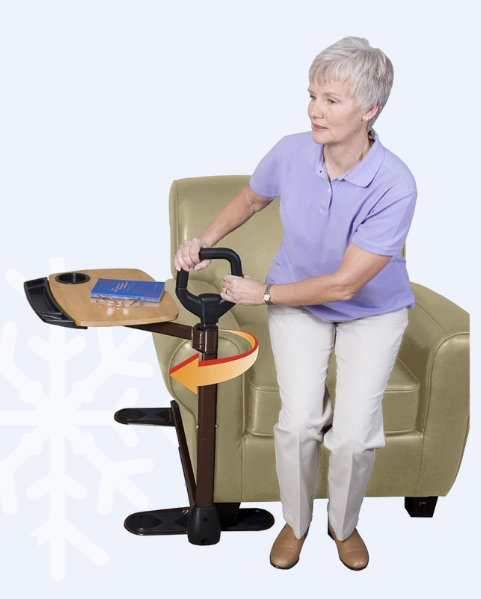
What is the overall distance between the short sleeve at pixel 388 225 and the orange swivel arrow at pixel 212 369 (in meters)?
0.60

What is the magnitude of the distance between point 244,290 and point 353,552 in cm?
105

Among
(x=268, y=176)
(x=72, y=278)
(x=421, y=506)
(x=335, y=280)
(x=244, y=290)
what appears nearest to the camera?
(x=335, y=280)

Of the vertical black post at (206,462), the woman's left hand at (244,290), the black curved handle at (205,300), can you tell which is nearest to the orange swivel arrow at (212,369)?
the vertical black post at (206,462)

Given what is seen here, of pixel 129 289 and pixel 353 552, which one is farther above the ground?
pixel 129 289

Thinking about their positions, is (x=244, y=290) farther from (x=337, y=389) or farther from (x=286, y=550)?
(x=286, y=550)

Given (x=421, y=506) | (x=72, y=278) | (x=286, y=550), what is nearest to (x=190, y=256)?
(x=72, y=278)

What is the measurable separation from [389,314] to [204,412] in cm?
71

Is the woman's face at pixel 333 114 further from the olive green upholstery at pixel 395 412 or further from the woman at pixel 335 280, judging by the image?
the olive green upholstery at pixel 395 412

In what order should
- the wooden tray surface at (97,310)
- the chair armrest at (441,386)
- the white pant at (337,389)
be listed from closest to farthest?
the wooden tray surface at (97,310)
the white pant at (337,389)
the chair armrest at (441,386)

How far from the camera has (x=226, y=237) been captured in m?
4.36

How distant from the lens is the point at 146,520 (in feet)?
13.0

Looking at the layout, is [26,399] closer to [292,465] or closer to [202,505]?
[202,505]

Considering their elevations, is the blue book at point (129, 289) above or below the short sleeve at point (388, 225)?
below

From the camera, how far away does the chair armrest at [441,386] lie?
3.81 metres
